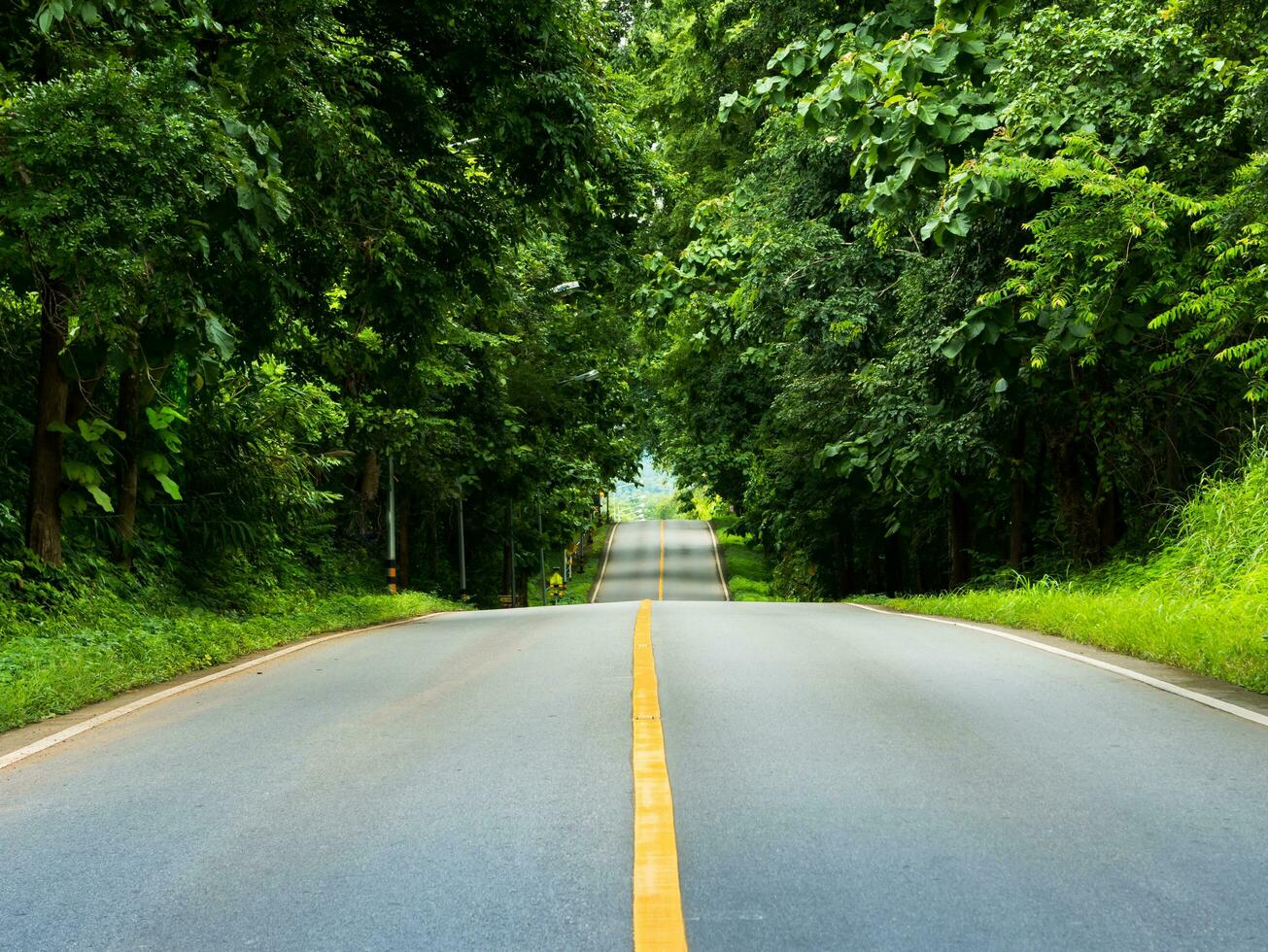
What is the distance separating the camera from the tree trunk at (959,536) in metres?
24.7

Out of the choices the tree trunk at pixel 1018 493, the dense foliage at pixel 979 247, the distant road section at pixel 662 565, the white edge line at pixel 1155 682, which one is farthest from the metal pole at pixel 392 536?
the distant road section at pixel 662 565

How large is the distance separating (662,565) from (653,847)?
61309mm

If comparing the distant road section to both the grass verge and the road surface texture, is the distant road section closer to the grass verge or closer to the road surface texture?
the grass verge

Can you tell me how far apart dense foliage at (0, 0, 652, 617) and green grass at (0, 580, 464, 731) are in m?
0.50

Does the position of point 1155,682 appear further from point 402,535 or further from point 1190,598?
point 402,535

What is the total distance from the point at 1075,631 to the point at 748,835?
28.2ft

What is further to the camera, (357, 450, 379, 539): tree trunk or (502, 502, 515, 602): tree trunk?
(502, 502, 515, 602): tree trunk

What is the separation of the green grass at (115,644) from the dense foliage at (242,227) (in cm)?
50

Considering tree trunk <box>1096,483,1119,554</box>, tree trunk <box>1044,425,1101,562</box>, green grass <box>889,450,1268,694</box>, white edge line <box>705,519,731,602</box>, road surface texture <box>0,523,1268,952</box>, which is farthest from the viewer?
white edge line <box>705,519,731,602</box>

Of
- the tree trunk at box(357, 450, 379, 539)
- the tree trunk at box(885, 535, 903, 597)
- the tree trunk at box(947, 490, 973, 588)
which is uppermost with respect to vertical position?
the tree trunk at box(357, 450, 379, 539)

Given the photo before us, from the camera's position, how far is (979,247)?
57.7 ft

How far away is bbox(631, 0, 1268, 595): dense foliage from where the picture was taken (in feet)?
25.9

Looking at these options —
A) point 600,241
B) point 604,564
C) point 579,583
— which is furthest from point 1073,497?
point 604,564

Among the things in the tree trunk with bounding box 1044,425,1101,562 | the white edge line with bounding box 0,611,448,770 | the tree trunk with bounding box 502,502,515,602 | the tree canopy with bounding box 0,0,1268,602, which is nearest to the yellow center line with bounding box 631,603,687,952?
the tree canopy with bounding box 0,0,1268,602
